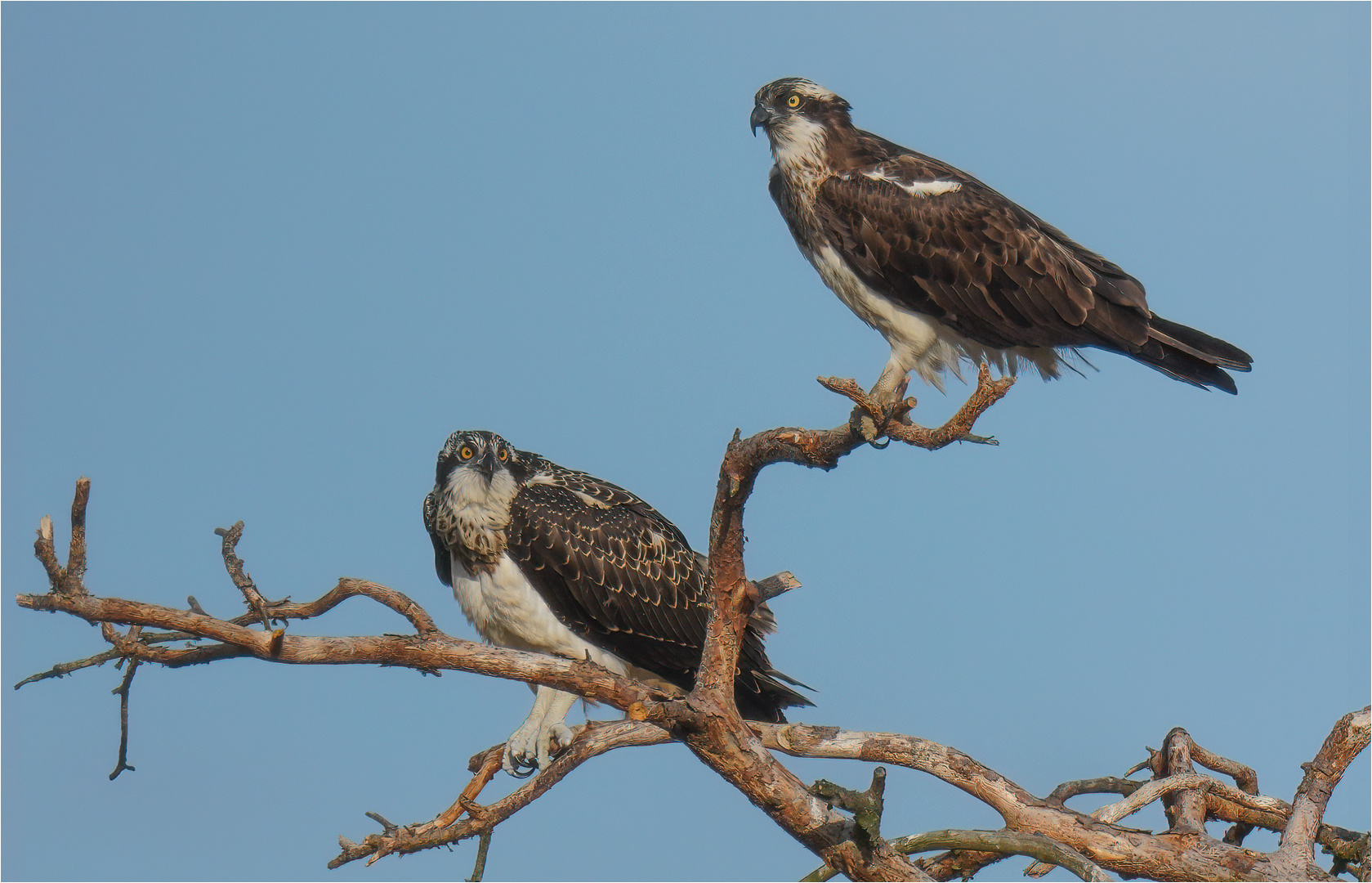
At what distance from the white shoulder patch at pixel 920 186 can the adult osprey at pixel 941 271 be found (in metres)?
0.01

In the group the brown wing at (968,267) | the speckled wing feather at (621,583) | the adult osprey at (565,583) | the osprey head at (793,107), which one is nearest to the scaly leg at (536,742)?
the adult osprey at (565,583)

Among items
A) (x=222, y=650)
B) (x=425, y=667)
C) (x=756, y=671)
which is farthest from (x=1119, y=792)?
(x=222, y=650)

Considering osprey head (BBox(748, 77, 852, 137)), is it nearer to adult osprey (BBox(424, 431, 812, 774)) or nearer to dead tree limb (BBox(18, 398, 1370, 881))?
adult osprey (BBox(424, 431, 812, 774))

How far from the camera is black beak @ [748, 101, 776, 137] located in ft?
30.4

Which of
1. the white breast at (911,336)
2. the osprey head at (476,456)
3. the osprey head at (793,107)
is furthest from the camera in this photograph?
the osprey head at (793,107)

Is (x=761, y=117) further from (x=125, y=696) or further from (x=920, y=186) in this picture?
(x=125, y=696)

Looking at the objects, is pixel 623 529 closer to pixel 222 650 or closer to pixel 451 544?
pixel 451 544

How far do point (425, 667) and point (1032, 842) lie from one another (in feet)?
9.67

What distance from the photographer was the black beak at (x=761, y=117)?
9266 mm

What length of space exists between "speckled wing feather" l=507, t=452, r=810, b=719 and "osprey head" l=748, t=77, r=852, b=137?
2856 millimetres

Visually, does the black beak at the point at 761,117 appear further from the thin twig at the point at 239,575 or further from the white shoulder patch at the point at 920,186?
the thin twig at the point at 239,575

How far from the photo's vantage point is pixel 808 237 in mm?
9117

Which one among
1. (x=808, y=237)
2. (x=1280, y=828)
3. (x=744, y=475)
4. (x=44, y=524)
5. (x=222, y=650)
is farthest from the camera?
(x=808, y=237)

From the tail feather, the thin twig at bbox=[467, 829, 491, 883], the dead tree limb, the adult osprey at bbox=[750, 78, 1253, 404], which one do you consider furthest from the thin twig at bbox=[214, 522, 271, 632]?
the tail feather
